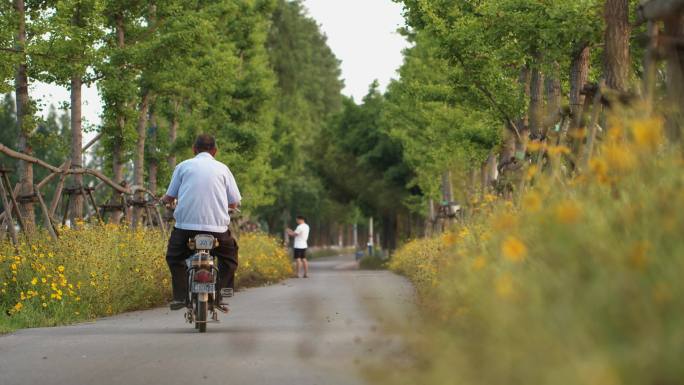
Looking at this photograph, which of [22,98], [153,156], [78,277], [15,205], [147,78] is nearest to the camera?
[78,277]

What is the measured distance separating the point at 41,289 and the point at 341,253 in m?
105

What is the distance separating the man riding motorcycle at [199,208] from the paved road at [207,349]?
61 centimetres

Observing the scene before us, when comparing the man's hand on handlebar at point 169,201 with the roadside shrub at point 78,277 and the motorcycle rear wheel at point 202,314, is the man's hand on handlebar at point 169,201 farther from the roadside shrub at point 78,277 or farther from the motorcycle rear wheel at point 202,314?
the roadside shrub at point 78,277

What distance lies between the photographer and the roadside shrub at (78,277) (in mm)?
13891

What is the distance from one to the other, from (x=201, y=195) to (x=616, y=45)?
4633 millimetres

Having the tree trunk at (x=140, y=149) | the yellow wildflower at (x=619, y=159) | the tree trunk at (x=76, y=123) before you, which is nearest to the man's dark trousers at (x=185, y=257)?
the yellow wildflower at (x=619, y=159)

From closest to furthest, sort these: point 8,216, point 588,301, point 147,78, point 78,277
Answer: point 588,301 < point 78,277 < point 8,216 < point 147,78

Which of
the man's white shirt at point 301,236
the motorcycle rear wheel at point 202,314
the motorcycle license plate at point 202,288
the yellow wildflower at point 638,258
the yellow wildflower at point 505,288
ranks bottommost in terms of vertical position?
the motorcycle rear wheel at point 202,314

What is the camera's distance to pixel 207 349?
9.85 metres

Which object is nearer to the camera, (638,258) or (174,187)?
(638,258)

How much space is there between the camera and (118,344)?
1041cm

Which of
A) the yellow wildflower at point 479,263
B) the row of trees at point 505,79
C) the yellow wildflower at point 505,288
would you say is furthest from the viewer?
the row of trees at point 505,79

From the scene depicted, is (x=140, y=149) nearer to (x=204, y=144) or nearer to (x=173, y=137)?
(x=173, y=137)

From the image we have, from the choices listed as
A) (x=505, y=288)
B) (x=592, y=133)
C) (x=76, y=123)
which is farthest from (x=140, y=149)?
(x=505, y=288)
